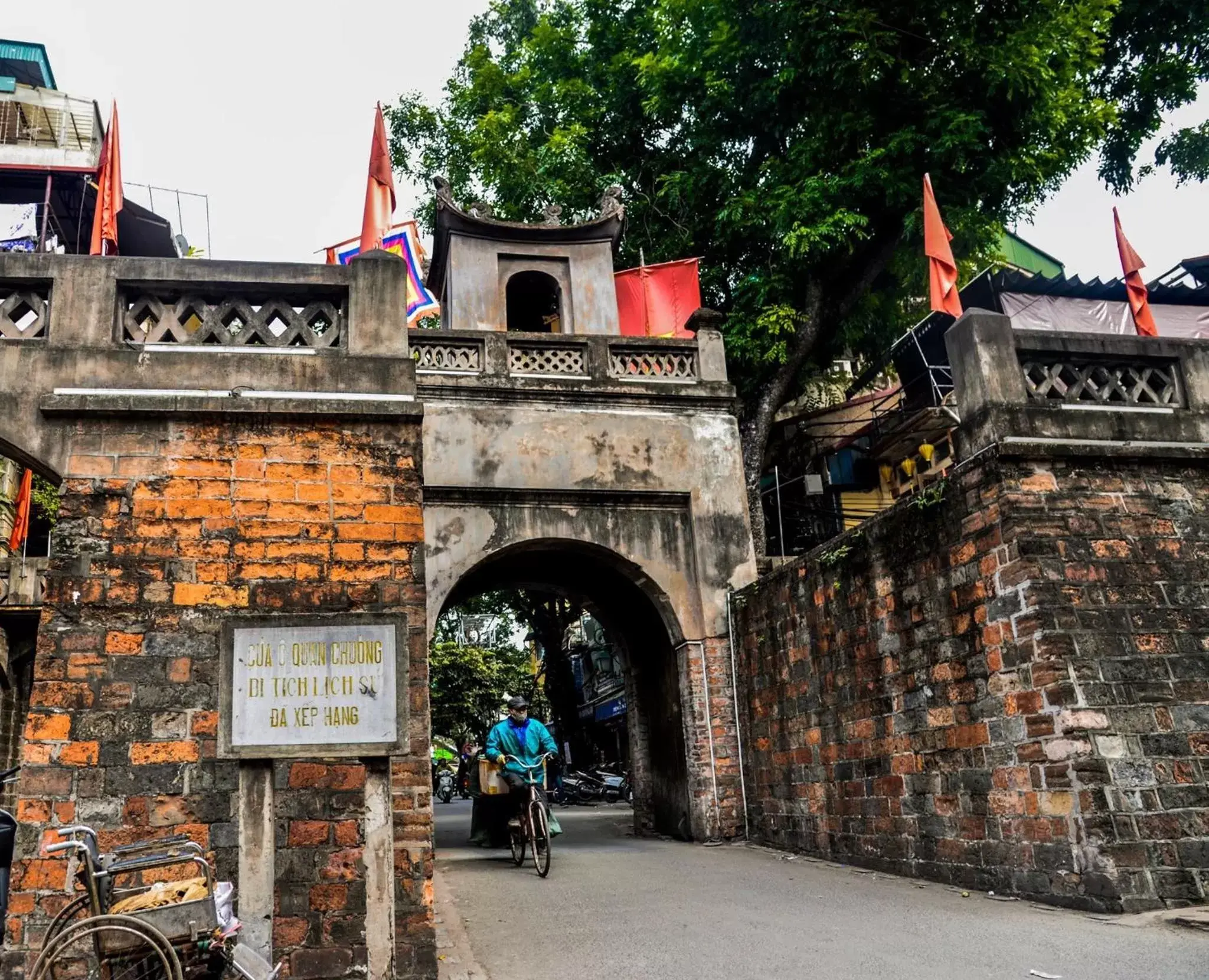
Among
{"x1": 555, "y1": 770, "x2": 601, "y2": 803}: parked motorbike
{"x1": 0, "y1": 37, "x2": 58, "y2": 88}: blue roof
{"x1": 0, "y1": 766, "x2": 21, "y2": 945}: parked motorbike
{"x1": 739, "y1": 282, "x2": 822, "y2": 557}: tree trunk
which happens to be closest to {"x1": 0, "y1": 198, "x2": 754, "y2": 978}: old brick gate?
{"x1": 0, "y1": 766, "x2": 21, "y2": 945}: parked motorbike

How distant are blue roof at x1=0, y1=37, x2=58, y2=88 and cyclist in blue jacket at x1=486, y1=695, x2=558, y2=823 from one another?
20.9 m

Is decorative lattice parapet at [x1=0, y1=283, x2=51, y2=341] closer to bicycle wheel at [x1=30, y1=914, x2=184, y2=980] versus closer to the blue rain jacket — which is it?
bicycle wheel at [x1=30, y1=914, x2=184, y2=980]

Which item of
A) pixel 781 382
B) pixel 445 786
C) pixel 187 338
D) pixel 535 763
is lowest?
pixel 445 786

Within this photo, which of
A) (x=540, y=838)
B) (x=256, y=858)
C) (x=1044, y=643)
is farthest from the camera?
(x=540, y=838)

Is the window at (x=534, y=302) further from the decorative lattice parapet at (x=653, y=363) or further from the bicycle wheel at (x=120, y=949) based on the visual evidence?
the bicycle wheel at (x=120, y=949)

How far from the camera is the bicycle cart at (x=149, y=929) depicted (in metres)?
3.65

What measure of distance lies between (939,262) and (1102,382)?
3347 mm

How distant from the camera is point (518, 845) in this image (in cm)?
921

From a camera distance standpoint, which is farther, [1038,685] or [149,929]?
[1038,685]

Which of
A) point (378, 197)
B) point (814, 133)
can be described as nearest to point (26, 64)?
point (378, 197)

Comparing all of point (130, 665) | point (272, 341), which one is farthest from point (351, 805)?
point (272, 341)

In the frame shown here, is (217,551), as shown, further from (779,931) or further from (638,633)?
(638,633)

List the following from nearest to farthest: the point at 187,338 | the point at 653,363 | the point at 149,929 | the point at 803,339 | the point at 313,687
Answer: the point at 149,929, the point at 313,687, the point at 187,338, the point at 653,363, the point at 803,339

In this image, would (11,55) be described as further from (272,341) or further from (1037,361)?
(1037,361)
